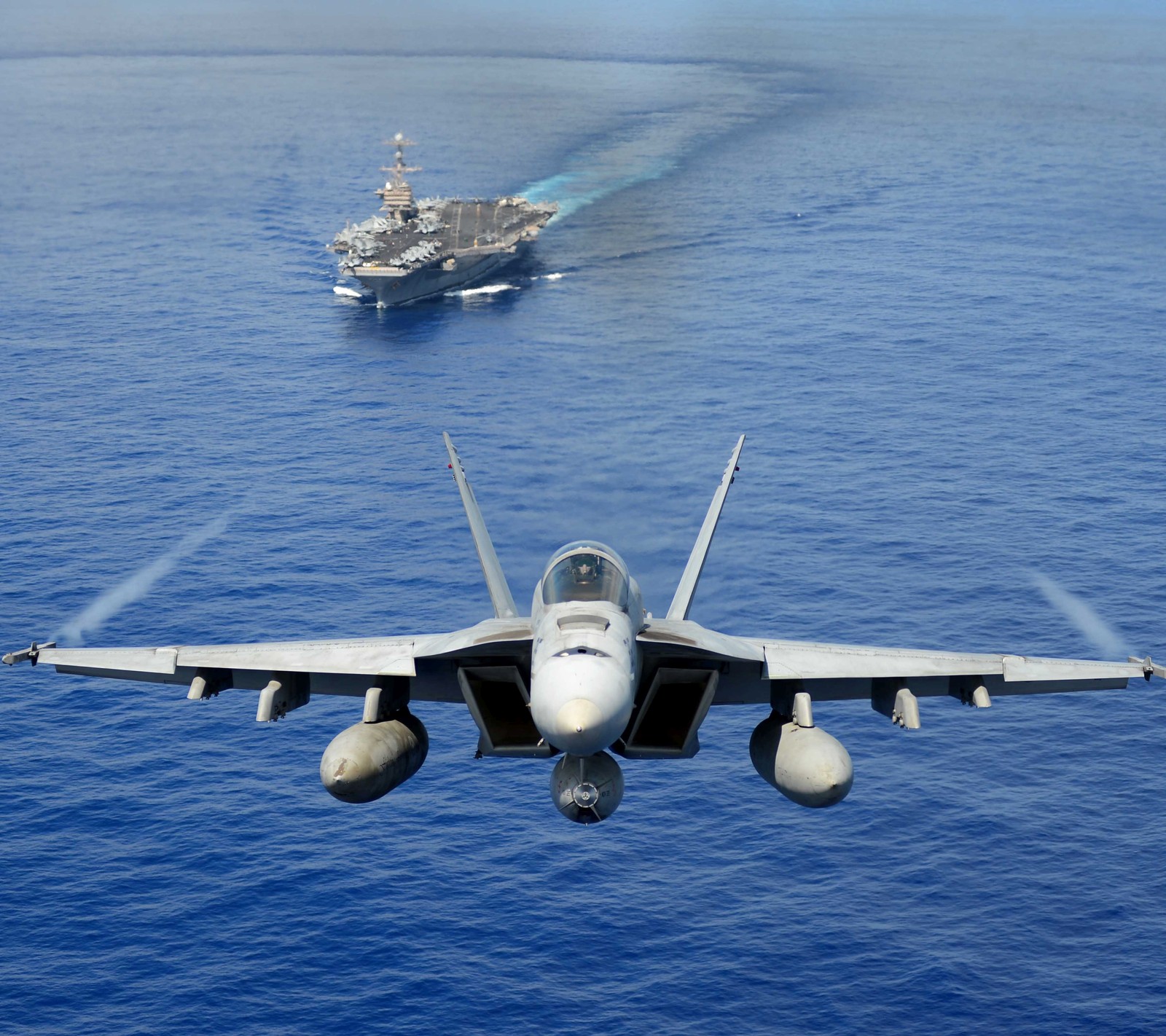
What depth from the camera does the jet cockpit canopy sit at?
38688mm

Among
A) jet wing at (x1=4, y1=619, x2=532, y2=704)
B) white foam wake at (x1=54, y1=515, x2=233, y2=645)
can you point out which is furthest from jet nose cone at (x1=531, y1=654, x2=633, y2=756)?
white foam wake at (x1=54, y1=515, x2=233, y2=645)

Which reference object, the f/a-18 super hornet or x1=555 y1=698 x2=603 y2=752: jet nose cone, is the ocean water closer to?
the f/a-18 super hornet

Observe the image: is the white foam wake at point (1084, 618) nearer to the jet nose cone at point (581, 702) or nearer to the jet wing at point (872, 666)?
the jet wing at point (872, 666)

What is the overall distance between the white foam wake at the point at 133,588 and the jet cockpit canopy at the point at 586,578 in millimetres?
85901

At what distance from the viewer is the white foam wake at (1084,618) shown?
391 ft

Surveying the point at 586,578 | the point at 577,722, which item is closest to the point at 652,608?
the point at 586,578

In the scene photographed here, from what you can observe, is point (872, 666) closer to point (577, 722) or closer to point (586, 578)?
point (586, 578)

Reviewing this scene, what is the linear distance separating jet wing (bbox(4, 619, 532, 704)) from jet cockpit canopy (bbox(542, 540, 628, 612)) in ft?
4.57

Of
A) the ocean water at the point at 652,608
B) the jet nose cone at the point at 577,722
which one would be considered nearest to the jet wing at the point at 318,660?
the jet nose cone at the point at 577,722

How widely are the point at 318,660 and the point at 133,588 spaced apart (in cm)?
9433

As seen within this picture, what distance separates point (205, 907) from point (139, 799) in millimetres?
11362

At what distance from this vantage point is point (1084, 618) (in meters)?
125

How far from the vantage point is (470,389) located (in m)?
170

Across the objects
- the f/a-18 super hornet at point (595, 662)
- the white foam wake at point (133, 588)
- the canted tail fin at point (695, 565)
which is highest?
the white foam wake at point (133, 588)
